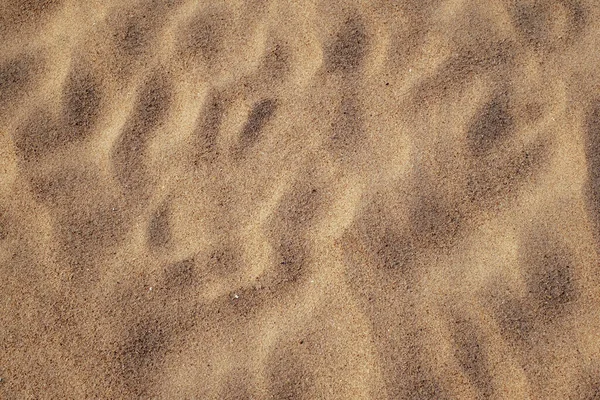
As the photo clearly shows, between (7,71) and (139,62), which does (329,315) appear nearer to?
(139,62)

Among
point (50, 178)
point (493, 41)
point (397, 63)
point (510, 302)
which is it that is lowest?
point (510, 302)

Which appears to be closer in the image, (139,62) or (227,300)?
(227,300)

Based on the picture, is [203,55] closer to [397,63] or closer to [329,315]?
[397,63]

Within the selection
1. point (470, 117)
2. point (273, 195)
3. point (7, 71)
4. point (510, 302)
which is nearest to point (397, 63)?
point (470, 117)

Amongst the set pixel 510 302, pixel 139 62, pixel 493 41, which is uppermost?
pixel 139 62

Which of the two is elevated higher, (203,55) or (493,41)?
(203,55)

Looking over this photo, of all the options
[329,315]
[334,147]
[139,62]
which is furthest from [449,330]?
[139,62]
